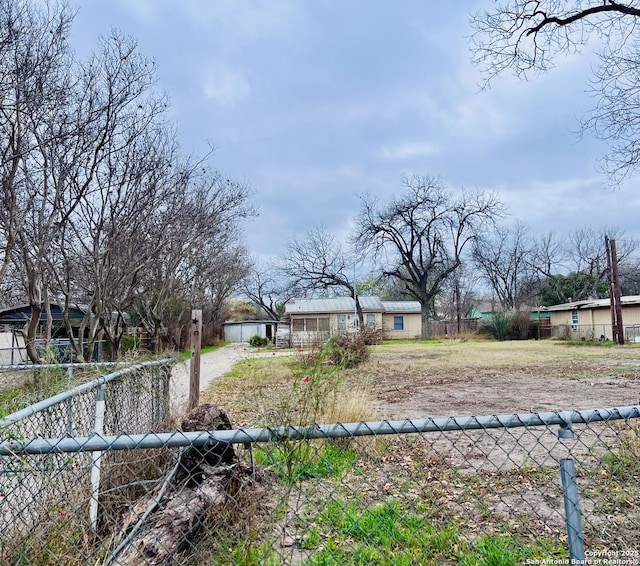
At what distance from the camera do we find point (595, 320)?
96.6 feet

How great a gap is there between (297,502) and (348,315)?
35.2m

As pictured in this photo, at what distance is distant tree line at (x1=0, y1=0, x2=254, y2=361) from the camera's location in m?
5.69

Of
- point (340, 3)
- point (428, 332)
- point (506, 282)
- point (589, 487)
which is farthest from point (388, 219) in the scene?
point (589, 487)

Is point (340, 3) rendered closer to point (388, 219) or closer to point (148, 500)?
point (148, 500)

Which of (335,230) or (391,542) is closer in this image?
(391,542)

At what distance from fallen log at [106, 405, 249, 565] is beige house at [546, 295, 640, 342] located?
28229 mm

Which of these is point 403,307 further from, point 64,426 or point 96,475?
point 96,475

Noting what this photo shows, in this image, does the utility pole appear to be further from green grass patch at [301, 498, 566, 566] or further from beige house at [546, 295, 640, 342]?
green grass patch at [301, 498, 566, 566]

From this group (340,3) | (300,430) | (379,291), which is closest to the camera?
(300,430)

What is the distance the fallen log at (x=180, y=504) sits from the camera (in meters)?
2.07

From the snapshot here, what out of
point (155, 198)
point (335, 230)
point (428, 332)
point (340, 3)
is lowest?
point (428, 332)

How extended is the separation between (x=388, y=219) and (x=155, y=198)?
29.6 m

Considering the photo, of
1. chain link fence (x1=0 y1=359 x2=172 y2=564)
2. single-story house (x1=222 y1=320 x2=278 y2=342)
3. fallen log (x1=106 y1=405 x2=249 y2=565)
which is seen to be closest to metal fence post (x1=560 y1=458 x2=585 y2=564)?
fallen log (x1=106 y1=405 x2=249 y2=565)

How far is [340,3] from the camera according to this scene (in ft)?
22.5
